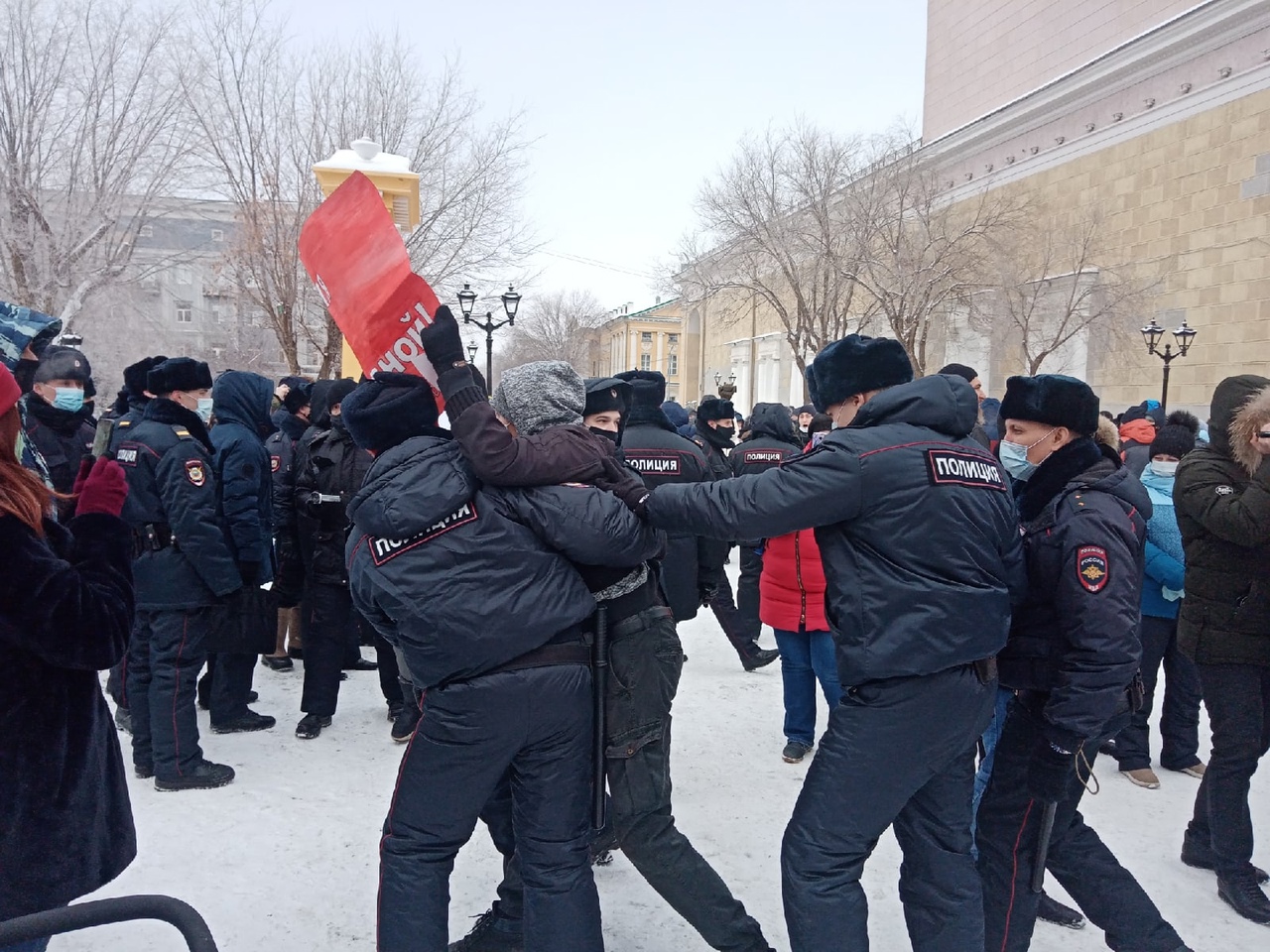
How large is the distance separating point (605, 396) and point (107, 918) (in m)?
2.95

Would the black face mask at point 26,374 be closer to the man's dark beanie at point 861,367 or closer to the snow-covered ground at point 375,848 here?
the snow-covered ground at point 375,848

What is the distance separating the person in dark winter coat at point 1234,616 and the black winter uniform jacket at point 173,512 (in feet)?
14.6

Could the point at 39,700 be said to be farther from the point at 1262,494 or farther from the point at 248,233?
the point at 248,233

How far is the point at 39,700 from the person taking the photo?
78.6 inches

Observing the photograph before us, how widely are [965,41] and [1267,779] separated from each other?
1690 inches

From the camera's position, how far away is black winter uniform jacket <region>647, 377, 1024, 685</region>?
94.7 inches

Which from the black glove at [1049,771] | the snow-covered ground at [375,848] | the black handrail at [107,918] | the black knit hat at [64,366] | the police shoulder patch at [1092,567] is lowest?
the snow-covered ground at [375,848]

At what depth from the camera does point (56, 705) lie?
2.03 meters

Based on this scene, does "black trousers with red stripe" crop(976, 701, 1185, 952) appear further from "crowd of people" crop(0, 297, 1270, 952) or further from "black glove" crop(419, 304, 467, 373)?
"black glove" crop(419, 304, 467, 373)

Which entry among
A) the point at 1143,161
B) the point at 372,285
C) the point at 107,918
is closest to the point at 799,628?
the point at 372,285

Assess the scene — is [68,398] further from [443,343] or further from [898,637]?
[898,637]

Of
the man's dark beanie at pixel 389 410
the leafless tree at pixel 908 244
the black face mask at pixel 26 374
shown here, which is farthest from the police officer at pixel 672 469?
the leafless tree at pixel 908 244

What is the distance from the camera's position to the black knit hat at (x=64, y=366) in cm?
477

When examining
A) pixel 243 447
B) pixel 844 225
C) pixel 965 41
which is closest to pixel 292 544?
pixel 243 447
